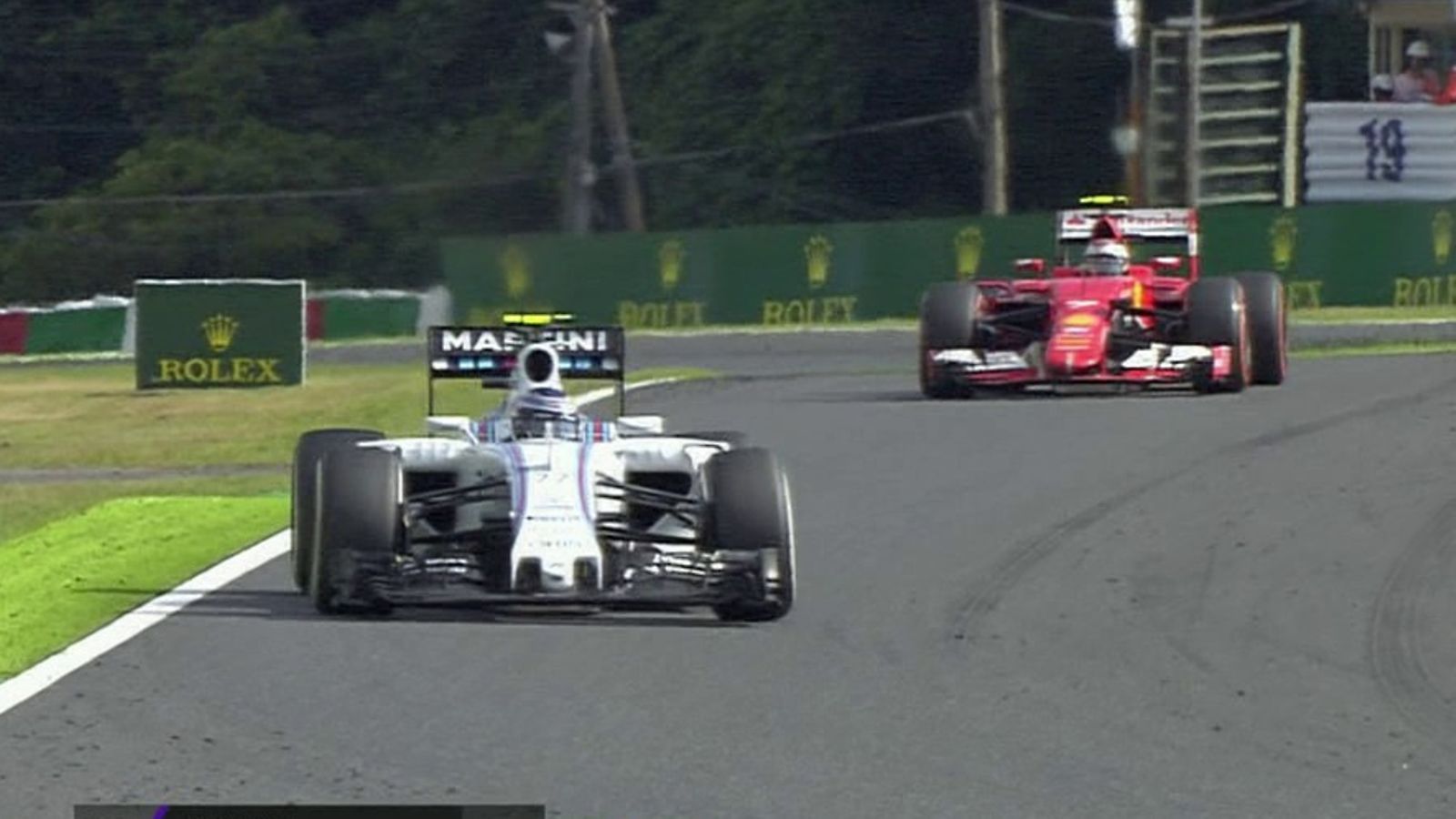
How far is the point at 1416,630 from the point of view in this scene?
36.9 feet

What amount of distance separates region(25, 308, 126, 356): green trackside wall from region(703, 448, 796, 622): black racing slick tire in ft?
93.6

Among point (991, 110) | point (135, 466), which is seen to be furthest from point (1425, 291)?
Answer: point (135, 466)

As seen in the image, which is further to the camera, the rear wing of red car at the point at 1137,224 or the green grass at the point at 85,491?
the rear wing of red car at the point at 1137,224

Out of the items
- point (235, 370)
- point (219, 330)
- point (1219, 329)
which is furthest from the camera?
point (235, 370)

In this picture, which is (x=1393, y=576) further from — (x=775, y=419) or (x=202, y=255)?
(x=202, y=255)

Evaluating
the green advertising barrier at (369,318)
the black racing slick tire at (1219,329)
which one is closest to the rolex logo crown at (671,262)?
the green advertising barrier at (369,318)

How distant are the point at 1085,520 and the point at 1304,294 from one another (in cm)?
2147

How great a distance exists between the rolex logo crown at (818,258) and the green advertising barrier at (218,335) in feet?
31.4

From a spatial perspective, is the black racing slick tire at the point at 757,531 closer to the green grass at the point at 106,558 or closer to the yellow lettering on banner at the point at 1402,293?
the green grass at the point at 106,558

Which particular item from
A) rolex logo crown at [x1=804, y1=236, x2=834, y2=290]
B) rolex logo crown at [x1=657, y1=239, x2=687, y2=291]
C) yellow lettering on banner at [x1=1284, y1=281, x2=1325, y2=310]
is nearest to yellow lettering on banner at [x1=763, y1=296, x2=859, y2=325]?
rolex logo crown at [x1=804, y1=236, x2=834, y2=290]

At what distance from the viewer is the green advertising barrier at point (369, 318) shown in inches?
1565

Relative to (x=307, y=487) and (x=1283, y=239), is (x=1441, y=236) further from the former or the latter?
A: (x=307, y=487)

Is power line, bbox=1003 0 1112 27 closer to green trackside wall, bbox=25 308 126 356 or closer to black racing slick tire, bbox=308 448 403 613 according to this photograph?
green trackside wall, bbox=25 308 126 356

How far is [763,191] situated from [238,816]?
46.0m
